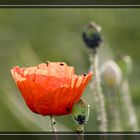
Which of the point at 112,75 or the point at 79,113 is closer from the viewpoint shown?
the point at 79,113

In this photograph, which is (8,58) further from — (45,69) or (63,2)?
(45,69)

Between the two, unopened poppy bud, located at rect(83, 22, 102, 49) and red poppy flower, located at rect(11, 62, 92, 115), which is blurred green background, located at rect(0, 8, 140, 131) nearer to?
unopened poppy bud, located at rect(83, 22, 102, 49)

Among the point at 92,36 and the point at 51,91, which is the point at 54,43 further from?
the point at 51,91

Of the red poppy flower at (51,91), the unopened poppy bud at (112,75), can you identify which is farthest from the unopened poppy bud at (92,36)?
the red poppy flower at (51,91)

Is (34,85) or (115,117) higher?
(34,85)

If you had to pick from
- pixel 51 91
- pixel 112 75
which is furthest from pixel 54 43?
pixel 51 91

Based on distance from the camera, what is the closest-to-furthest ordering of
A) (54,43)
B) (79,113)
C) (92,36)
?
(79,113)
(92,36)
(54,43)

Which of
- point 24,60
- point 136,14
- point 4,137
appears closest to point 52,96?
point 4,137
